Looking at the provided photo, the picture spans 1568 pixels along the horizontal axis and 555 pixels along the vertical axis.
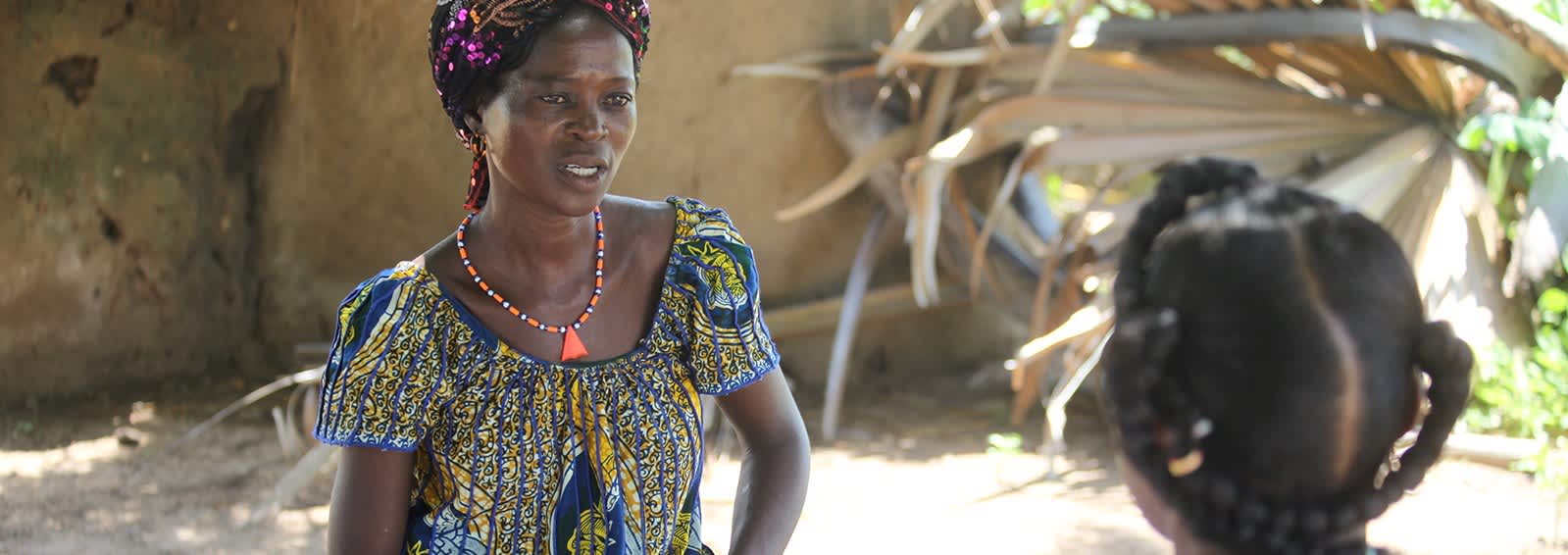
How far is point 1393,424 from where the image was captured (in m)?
1.17

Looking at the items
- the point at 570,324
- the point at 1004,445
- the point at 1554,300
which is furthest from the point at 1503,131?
the point at 570,324

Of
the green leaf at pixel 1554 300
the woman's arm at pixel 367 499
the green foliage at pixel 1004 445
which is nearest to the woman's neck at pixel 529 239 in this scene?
the woman's arm at pixel 367 499

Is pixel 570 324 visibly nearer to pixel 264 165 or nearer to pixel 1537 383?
pixel 1537 383

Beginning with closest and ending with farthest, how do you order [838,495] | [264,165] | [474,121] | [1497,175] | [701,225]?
1. [474,121]
2. [701,225]
3. [1497,175]
4. [838,495]
5. [264,165]

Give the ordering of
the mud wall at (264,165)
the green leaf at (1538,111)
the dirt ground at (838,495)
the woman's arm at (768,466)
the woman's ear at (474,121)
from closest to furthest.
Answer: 1. the woman's ear at (474,121)
2. the woman's arm at (768,466)
3. the dirt ground at (838,495)
4. the green leaf at (1538,111)
5. the mud wall at (264,165)

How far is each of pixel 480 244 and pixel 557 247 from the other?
11cm

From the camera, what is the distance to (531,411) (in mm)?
1967

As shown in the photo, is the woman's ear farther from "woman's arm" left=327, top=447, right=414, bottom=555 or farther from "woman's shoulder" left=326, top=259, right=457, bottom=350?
"woman's arm" left=327, top=447, right=414, bottom=555

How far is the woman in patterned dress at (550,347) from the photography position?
1.90 meters

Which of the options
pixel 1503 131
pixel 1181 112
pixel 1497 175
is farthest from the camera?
pixel 1181 112

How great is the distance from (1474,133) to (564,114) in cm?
283

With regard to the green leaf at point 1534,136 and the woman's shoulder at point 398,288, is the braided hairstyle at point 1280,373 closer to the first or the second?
the woman's shoulder at point 398,288

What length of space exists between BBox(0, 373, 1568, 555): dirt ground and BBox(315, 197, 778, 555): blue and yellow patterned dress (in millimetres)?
1726

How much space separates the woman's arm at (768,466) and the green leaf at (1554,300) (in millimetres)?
2529
